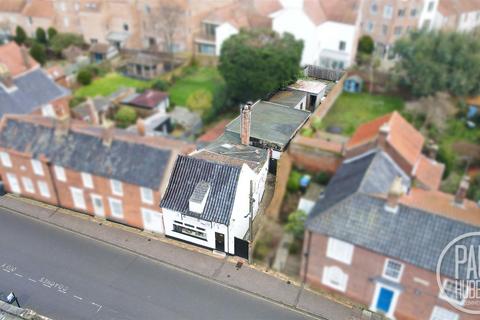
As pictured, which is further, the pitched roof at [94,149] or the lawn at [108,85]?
the lawn at [108,85]

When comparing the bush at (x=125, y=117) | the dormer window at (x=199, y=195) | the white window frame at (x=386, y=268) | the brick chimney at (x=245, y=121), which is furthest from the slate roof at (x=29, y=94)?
the white window frame at (x=386, y=268)

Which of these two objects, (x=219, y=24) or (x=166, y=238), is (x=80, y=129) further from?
(x=219, y=24)

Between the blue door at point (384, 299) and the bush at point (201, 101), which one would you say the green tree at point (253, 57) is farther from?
the blue door at point (384, 299)

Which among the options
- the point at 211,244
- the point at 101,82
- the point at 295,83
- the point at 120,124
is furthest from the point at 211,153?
the point at 101,82

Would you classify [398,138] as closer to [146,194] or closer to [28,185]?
[146,194]

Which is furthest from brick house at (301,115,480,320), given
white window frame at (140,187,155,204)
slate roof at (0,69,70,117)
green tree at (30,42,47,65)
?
green tree at (30,42,47,65)

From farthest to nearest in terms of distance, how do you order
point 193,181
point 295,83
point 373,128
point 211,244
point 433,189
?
point 211,244 → point 193,181 → point 373,128 → point 433,189 → point 295,83
